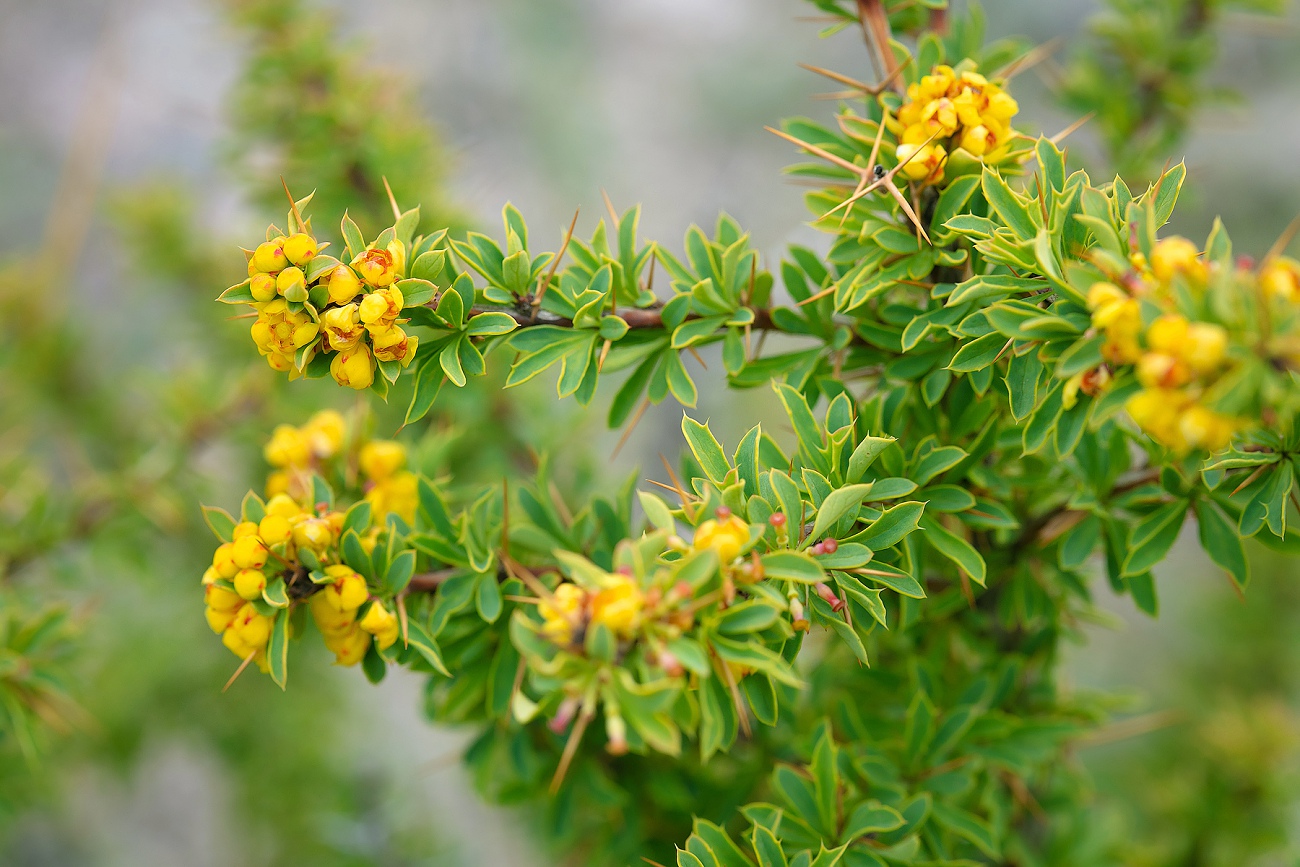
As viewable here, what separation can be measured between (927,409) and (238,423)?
1.14m

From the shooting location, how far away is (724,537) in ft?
1.57

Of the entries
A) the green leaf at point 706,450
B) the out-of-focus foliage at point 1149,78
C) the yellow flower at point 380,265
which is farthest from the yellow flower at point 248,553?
the out-of-focus foliage at point 1149,78

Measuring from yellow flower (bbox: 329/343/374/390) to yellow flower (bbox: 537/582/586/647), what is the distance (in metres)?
0.20

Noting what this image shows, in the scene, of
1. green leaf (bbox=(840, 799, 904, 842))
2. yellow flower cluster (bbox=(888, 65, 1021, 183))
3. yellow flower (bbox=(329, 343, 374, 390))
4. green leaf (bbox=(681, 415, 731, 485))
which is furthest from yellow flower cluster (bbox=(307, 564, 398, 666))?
yellow flower cluster (bbox=(888, 65, 1021, 183))

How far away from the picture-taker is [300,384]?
168cm

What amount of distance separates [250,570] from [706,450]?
0.33 m

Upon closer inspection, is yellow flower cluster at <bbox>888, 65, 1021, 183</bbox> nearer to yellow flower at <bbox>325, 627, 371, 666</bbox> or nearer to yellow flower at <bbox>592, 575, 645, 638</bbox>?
yellow flower at <bbox>592, 575, 645, 638</bbox>

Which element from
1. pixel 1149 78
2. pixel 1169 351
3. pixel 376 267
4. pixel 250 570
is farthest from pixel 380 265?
pixel 1149 78

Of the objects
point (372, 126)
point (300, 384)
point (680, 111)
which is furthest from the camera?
point (680, 111)

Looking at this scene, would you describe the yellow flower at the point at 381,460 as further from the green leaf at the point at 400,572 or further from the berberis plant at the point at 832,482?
the green leaf at the point at 400,572

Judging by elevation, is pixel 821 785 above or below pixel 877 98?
below

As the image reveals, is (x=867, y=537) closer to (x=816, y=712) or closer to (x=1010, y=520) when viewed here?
(x=1010, y=520)

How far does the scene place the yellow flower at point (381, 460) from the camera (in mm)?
804

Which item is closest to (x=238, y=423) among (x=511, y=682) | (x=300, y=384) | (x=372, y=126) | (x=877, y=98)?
(x=300, y=384)
